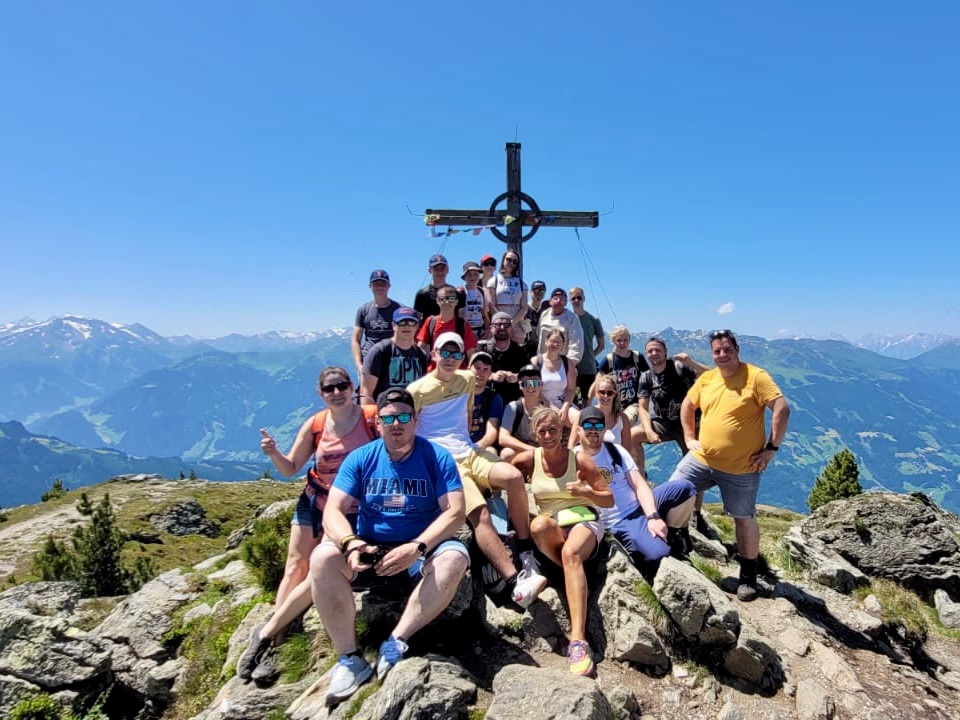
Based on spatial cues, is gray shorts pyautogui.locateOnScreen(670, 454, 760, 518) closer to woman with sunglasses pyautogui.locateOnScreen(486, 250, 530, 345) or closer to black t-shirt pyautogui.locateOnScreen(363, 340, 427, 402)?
black t-shirt pyautogui.locateOnScreen(363, 340, 427, 402)

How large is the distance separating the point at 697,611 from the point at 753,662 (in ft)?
2.75

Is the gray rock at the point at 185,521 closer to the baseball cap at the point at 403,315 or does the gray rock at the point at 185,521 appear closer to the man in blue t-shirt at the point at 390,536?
the baseball cap at the point at 403,315

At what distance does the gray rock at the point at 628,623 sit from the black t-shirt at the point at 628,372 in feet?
13.2

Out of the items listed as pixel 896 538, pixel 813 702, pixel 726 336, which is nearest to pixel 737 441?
pixel 726 336

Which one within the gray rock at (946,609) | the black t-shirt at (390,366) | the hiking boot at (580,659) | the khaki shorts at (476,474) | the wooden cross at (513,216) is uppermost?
the wooden cross at (513,216)

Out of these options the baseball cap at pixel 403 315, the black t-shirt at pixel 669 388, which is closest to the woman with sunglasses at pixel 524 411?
the baseball cap at pixel 403 315

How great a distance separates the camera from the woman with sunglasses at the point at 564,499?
5.92 meters

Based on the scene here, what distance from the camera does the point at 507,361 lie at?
949 centimetres

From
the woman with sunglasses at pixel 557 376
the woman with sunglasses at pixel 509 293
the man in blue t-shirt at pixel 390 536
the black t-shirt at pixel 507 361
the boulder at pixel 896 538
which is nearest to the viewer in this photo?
the man in blue t-shirt at pixel 390 536

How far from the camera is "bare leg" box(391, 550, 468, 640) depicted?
16.8 feet

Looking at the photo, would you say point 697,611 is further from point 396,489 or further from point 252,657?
point 252,657

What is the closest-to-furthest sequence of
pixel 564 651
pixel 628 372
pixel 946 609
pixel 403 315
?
pixel 564 651 < pixel 403 315 < pixel 946 609 < pixel 628 372

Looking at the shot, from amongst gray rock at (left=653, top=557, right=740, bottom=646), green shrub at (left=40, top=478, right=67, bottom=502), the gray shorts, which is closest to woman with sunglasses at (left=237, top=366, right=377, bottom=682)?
gray rock at (left=653, top=557, right=740, bottom=646)

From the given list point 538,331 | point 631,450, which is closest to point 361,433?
point 631,450
